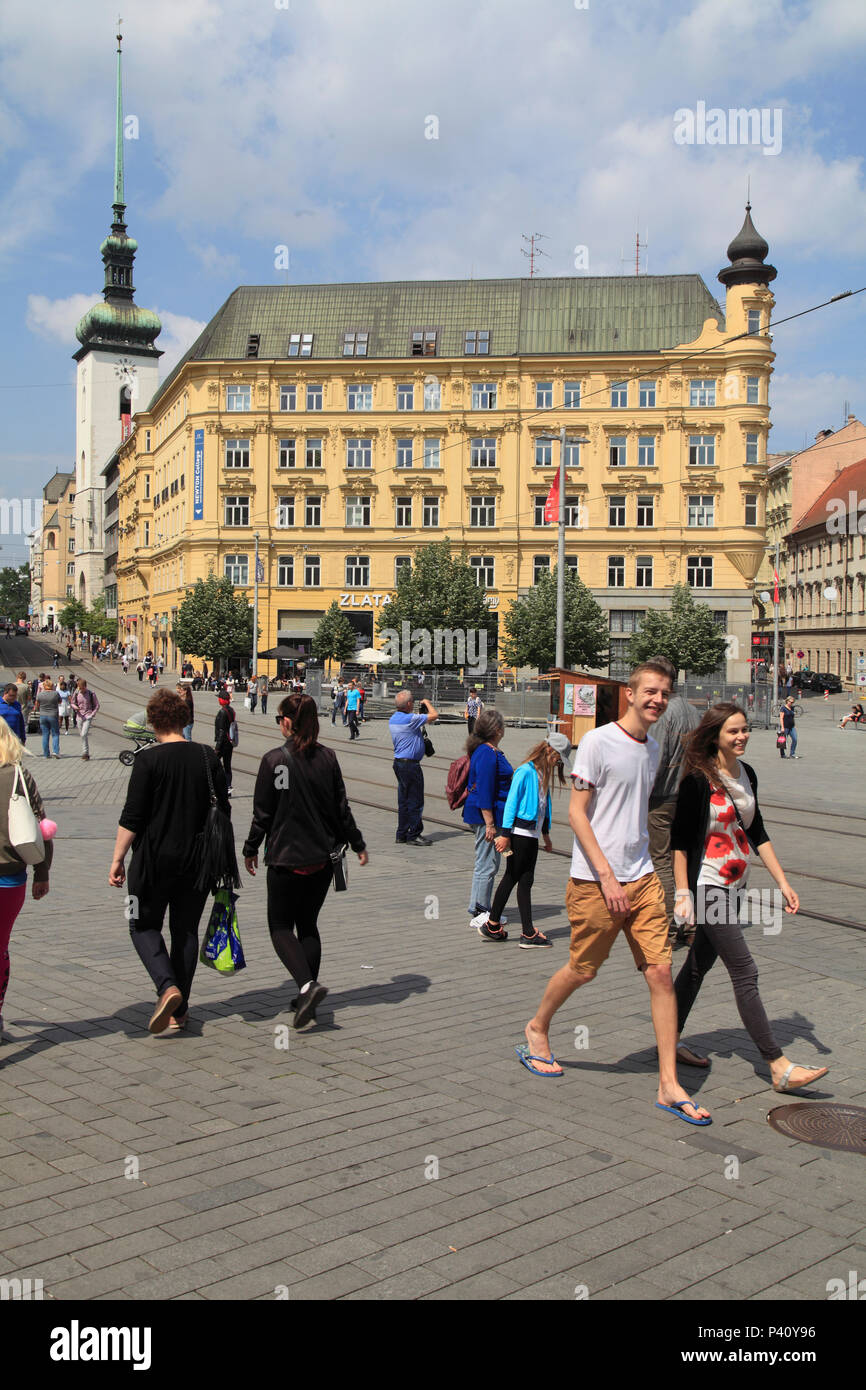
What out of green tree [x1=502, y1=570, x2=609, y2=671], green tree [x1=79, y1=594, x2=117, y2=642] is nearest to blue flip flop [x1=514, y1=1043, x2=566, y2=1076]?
green tree [x1=502, y1=570, x2=609, y2=671]

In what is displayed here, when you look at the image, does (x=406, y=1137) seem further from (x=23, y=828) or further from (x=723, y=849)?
(x=23, y=828)

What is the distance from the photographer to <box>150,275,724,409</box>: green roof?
5678cm

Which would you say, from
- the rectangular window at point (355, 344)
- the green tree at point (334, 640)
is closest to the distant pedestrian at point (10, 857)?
the green tree at point (334, 640)

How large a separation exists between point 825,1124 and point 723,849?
1.25 metres

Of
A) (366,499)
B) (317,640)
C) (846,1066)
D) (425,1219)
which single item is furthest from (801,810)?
(366,499)

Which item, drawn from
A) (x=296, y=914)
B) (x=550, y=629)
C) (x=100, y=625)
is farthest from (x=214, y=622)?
(x=296, y=914)

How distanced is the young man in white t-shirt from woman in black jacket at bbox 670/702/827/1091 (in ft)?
0.95

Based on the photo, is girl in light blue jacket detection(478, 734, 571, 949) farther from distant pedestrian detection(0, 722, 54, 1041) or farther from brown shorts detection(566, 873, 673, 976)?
distant pedestrian detection(0, 722, 54, 1041)

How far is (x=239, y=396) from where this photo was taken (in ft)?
194

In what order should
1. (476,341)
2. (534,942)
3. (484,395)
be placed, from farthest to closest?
(476,341) < (484,395) < (534,942)

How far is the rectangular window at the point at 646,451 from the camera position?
56.5 metres

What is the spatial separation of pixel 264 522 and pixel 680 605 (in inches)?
877

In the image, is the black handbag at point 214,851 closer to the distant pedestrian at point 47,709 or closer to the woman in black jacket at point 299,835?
the woman in black jacket at point 299,835
